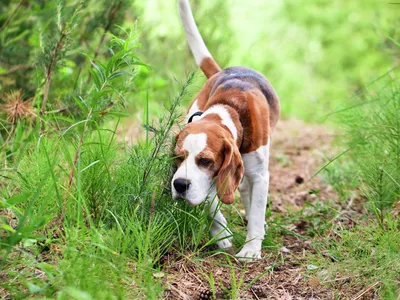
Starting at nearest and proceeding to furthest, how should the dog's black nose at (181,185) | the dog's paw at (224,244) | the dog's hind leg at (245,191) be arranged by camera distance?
the dog's black nose at (181,185)
the dog's paw at (224,244)
the dog's hind leg at (245,191)

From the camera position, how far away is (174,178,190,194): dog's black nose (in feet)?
9.41

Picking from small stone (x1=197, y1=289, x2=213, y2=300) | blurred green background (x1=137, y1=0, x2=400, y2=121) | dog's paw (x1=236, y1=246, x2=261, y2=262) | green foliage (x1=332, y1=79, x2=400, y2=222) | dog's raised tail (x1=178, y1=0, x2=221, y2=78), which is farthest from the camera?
blurred green background (x1=137, y1=0, x2=400, y2=121)

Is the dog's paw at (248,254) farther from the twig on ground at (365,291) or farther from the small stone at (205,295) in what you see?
the twig on ground at (365,291)

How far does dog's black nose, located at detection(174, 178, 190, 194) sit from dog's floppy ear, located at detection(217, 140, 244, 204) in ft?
0.74

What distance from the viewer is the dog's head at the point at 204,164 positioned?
2906 mm

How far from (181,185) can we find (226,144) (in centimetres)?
37

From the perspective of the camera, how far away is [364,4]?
1338 centimetres

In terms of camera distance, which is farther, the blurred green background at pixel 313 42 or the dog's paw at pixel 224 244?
the blurred green background at pixel 313 42

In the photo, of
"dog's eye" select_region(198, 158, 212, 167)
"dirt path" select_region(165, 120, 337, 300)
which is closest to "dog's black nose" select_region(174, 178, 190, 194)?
"dog's eye" select_region(198, 158, 212, 167)

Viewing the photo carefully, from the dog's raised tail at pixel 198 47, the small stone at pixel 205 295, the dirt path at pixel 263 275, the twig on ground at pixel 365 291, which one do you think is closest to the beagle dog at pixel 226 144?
the dog's raised tail at pixel 198 47

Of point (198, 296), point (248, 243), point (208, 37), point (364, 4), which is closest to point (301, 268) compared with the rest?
point (248, 243)

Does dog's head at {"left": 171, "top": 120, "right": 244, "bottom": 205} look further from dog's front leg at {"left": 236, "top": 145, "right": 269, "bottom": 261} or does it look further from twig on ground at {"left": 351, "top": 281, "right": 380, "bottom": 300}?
twig on ground at {"left": 351, "top": 281, "right": 380, "bottom": 300}

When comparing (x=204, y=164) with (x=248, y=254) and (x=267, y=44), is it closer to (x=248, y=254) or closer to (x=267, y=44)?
(x=248, y=254)

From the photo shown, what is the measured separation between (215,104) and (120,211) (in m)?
1.05
